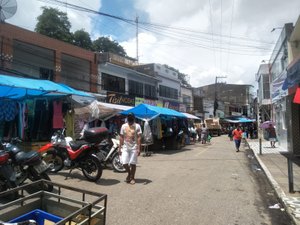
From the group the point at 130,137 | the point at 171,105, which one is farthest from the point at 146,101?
the point at 130,137

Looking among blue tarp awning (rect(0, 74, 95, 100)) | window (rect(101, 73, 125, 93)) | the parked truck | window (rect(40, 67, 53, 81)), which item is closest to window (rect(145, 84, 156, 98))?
window (rect(101, 73, 125, 93))

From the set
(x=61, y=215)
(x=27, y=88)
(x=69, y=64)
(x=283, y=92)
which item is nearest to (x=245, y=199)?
(x=61, y=215)

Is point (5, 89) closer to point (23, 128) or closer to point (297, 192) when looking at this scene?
point (23, 128)

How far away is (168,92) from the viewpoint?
39344 millimetres

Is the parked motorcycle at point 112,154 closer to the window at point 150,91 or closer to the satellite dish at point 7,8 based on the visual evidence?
the satellite dish at point 7,8

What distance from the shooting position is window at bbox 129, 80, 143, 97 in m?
29.8

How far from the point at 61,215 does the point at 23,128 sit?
7359mm

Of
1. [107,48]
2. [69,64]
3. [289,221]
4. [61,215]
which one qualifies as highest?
[107,48]

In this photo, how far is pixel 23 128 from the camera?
9.94 metres

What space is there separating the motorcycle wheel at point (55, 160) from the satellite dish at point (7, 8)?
849cm

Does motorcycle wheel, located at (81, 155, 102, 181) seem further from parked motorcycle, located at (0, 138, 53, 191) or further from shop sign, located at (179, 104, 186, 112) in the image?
shop sign, located at (179, 104, 186, 112)

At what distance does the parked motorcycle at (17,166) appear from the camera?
19.2 feet

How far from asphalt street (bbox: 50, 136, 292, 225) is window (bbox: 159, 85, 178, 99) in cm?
2695

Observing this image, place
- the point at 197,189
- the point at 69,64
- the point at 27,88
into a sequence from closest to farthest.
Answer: the point at 197,189 < the point at 27,88 < the point at 69,64
